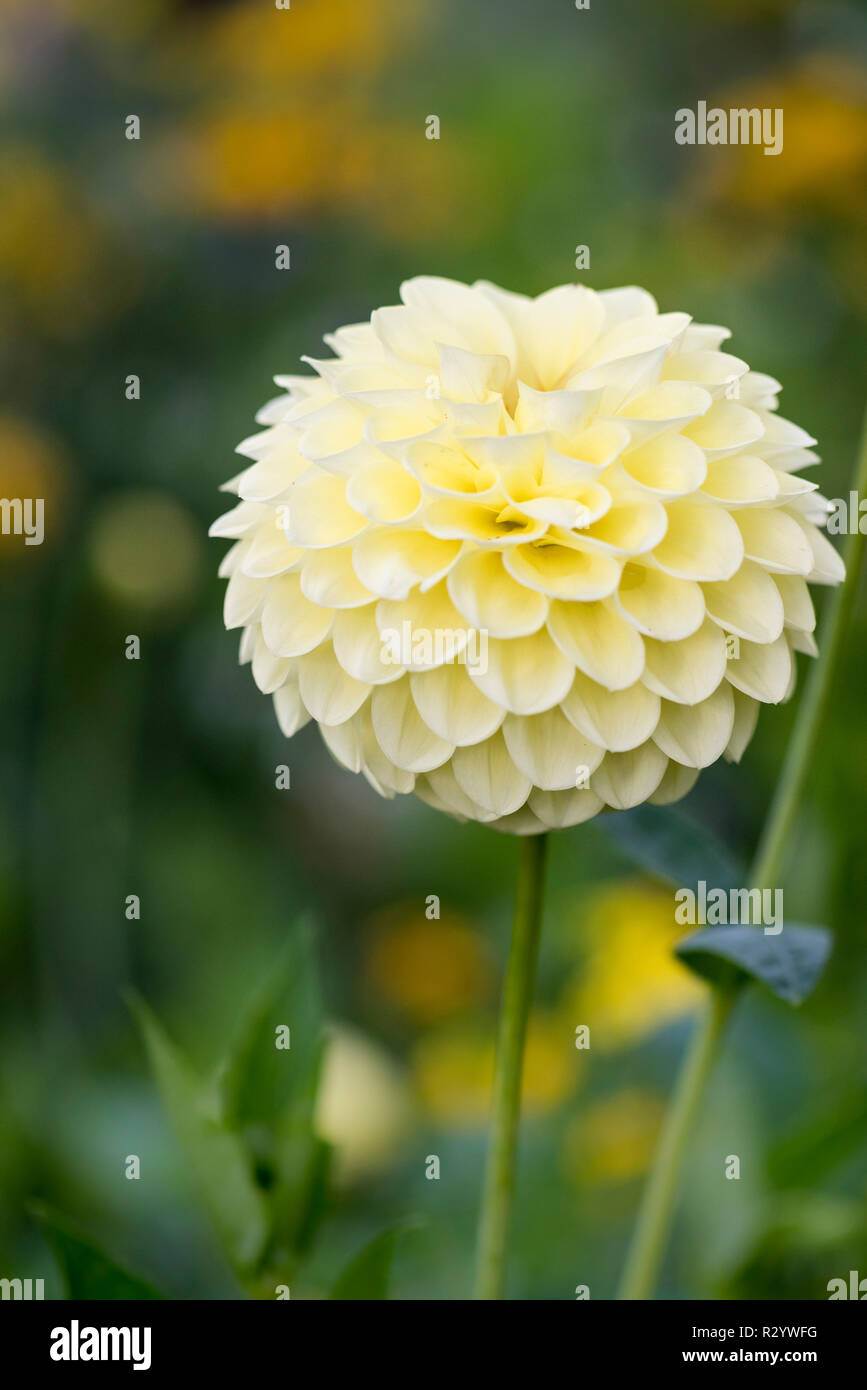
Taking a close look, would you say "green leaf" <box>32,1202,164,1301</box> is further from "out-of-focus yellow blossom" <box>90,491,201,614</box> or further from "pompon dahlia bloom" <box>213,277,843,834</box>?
"out-of-focus yellow blossom" <box>90,491,201,614</box>

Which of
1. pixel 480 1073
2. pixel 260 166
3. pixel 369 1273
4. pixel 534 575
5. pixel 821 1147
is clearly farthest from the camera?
pixel 260 166

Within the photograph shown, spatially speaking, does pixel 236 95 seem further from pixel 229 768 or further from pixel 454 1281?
pixel 454 1281

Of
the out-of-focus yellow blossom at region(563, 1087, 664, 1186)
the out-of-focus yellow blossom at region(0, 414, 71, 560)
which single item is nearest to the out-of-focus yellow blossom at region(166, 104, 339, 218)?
the out-of-focus yellow blossom at region(0, 414, 71, 560)

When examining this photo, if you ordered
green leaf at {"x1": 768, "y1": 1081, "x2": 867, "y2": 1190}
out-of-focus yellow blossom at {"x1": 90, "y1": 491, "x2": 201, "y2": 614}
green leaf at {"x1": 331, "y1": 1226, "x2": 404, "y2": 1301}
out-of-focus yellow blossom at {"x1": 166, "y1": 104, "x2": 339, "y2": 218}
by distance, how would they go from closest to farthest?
green leaf at {"x1": 331, "y1": 1226, "x2": 404, "y2": 1301} < green leaf at {"x1": 768, "y1": 1081, "x2": 867, "y2": 1190} < out-of-focus yellow blossom at {"x1": 90, "y1": 491, "x2": 201, "y2": 614} < out-of-focus yellow blossom at {"x1": 166, "y1": 104, "x2": 339, "y2": 218}

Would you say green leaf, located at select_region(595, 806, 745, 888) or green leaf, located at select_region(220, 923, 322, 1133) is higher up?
green leaf, located at select_region(595, 806, 745, 888)

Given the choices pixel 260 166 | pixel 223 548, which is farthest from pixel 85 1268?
pixel 260 166

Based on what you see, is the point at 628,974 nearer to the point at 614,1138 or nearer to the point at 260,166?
the point at 614,1138
